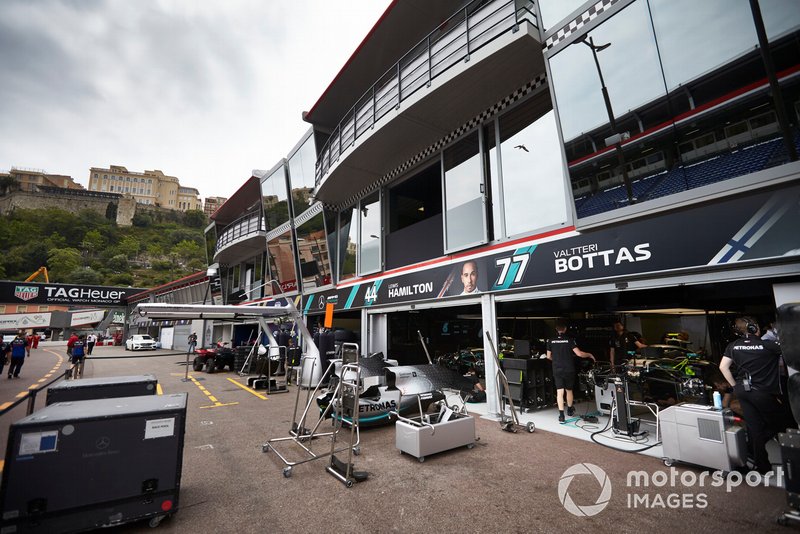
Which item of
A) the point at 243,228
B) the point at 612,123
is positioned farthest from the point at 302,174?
the point at 612,123

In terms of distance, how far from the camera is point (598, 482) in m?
4.21

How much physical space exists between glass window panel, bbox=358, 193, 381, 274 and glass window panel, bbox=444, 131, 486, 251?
3754 mm

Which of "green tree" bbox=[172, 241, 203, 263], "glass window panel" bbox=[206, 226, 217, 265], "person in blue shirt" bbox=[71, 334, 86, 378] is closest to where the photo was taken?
"person in blue shirt" bbox=[71, 334, 86, 378]

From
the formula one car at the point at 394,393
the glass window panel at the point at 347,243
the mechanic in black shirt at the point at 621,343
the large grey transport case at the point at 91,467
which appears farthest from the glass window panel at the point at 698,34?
the glass window panel at the point at 347,243

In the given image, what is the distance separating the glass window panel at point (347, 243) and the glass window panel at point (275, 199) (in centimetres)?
Answer: 506

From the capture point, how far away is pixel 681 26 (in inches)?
193

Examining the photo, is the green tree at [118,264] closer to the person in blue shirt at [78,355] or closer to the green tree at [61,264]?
the green tree at [61,264]

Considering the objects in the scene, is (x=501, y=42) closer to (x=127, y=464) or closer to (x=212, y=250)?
(x=127, y=464)

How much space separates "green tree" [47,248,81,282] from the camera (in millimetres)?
78438

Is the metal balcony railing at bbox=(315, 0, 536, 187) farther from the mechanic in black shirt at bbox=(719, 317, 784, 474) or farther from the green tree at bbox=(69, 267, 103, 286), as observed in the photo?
the green tree at bbox=(69, 267, 103, 286)

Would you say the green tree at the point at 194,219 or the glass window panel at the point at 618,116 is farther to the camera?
the green tree at the point at 194,219

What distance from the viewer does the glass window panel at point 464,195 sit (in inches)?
351

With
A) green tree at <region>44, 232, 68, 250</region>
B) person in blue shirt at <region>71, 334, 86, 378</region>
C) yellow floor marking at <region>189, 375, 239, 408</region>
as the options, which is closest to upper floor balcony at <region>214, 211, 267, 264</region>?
person in blue shirt at <region>71, 334, 86, 378</region>

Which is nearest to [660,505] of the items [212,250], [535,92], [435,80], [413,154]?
[535,92]
